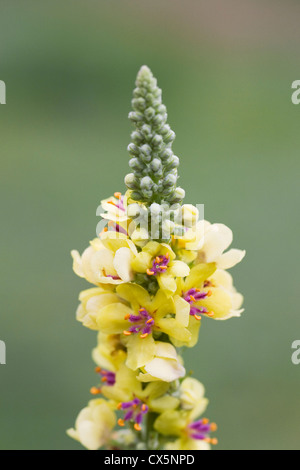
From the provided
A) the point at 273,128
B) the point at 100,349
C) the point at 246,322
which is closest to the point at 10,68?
the point at 273,128

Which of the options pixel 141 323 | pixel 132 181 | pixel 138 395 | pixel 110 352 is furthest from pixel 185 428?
pixel 132 181

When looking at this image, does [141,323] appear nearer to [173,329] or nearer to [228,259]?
[173,329]

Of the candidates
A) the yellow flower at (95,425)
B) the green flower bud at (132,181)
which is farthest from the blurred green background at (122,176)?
the green flower bud at (132,181)

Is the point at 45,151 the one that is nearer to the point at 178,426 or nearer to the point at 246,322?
the point at 246,322

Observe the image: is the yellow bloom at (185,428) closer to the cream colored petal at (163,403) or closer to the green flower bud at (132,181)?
the cream colored petal at (163,403)

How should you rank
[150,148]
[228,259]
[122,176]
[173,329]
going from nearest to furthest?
[150,148] → [173,329] → [228,259] → [122,176]
